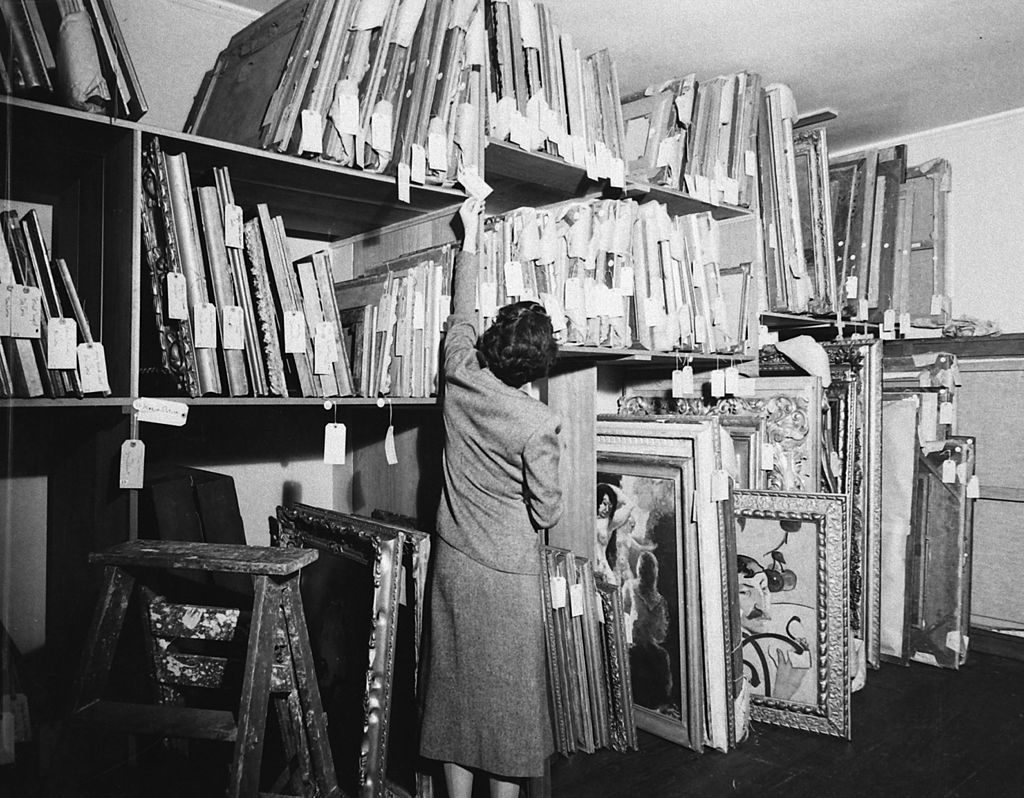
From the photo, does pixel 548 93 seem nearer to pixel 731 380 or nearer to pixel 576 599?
pixel 731 380

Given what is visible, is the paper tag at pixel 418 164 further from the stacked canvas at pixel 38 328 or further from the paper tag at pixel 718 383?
the paper tag at pixel 718 383

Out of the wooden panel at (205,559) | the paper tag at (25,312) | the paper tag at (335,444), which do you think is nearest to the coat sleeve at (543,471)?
the paper tag at (335,444)

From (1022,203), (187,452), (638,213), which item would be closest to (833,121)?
(1022,203)

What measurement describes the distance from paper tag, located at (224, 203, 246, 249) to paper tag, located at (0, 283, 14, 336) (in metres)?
0.42

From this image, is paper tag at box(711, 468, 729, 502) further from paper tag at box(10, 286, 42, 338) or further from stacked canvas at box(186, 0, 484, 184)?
paper tag at box(10, 286, 42, 338)

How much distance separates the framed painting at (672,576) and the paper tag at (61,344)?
5.13 ft

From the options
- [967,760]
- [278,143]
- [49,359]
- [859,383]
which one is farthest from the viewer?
[859,383]

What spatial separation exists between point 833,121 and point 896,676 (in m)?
2.39

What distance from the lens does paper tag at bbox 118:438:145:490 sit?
1.48 meters

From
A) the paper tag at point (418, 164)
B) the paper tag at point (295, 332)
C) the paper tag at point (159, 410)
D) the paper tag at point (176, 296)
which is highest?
the paper tag at point (418, 164)

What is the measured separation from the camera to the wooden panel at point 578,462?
239 cm

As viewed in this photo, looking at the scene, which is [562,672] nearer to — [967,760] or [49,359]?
[967,760]

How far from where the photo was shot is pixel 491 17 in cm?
213

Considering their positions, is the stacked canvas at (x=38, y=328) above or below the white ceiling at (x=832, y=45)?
below
